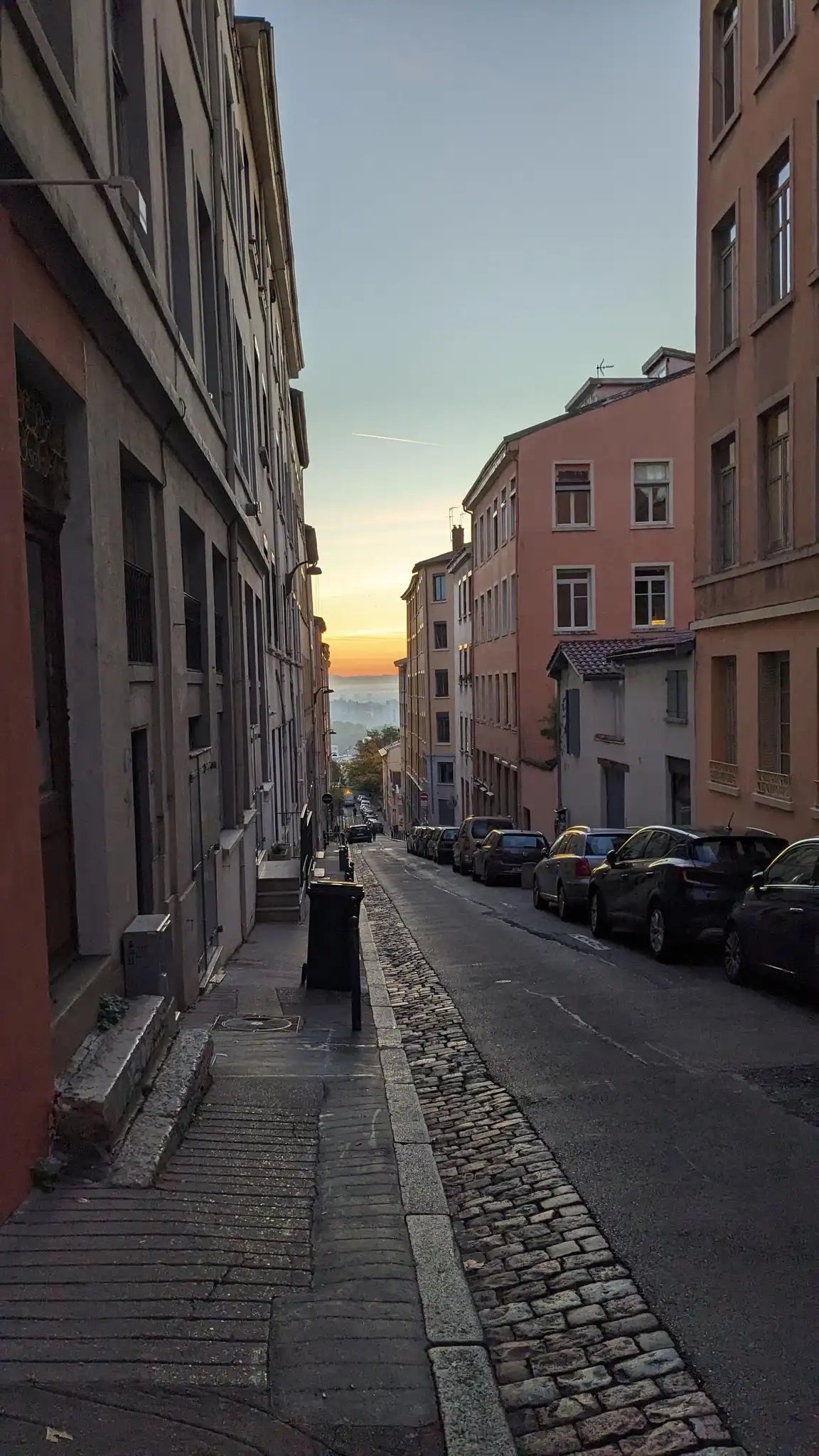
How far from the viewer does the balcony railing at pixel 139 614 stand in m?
8.96

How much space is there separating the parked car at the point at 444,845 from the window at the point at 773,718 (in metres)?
26.2

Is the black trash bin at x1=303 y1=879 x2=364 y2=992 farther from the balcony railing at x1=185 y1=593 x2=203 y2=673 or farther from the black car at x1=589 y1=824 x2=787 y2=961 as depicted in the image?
the black car at x1=589 y1=824 x2=787 y2=961

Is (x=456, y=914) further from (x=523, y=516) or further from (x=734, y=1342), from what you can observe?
(x=523, y=516)

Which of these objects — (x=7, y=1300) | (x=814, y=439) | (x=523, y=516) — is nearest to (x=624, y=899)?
(x=814, y=439)

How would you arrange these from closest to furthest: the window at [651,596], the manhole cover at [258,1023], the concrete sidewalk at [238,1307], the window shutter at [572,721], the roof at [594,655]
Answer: the concrete sidewalk at [238,1307] < the manhole cover at [258,1023] < the roof at [594,655] < the window shutter at [572,721] < the window at [651,596]

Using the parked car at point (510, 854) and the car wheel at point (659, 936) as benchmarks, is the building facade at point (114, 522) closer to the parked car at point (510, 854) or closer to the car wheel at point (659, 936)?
the car wheel at point (659, 936)

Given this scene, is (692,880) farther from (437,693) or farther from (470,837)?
(437,693)

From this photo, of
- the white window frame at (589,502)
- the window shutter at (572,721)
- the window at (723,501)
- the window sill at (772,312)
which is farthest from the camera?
the white window frame at (589,502)

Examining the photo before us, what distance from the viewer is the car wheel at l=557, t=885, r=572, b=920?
19.6 meters

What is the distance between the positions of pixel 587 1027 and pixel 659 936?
4.16 meters

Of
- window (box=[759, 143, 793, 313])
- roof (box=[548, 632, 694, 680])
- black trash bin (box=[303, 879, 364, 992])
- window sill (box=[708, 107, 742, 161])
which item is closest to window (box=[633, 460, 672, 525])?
roof (box=[548, 632, 694, 680])

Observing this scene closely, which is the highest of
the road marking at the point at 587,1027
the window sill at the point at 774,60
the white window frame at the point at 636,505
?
the window sill at the point at 774,60

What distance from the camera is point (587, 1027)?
33.0 ft

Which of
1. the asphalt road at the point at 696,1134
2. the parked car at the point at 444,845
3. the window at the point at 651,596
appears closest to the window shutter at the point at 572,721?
the window at the point at 651,596
